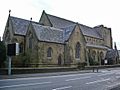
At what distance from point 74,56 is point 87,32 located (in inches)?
1067

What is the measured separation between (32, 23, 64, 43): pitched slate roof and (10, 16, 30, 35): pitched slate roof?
A: 4926 millimetres

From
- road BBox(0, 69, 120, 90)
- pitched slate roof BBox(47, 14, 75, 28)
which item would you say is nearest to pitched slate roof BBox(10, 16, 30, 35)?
pitched slate roof BBox(47, 14, 75, 28)

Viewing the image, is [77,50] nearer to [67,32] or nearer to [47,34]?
[67,32]

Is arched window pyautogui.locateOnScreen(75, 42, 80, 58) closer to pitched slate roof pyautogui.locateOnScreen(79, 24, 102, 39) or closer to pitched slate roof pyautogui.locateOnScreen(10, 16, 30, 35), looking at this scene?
pitched slate roof pyautogui.locateOnScreen(10, 16, 30, 35)

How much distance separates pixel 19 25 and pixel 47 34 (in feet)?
27.5

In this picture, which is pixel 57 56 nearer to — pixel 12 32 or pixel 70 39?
pixel 70 39

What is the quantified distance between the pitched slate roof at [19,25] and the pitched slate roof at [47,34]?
194 inches

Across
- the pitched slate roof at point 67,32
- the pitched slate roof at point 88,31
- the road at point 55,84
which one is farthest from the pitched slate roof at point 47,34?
the road at point 55,84

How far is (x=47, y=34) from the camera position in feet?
156

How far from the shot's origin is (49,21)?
58.8m

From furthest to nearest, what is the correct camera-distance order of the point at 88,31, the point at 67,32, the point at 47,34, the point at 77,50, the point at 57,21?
the point at 88,31
the point at 57,21
the point at 77,50
the point at 67,32
the point at 47,34

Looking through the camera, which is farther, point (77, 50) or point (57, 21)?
point (57, 21)

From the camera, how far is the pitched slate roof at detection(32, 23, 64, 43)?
1789 inches

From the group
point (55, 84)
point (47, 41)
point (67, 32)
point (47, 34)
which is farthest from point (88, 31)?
point (55, 84)
